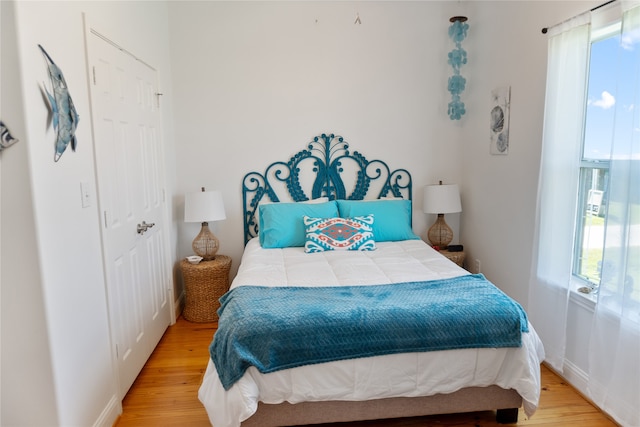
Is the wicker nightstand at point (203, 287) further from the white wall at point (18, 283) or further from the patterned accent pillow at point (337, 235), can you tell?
the white wall at point (18, 283)

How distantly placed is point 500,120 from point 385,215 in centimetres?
111

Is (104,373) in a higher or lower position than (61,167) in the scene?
lower

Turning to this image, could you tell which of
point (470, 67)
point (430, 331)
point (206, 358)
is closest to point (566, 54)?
point (470, 67)

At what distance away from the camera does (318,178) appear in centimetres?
383

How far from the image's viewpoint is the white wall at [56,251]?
160 centimetres

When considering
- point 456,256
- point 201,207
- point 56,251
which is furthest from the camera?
point 456,256

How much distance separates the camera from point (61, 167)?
1.81 meters

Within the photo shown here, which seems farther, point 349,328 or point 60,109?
→ point 349,328

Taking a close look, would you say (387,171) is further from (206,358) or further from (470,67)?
(206,358)

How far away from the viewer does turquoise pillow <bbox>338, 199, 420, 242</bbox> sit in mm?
3514

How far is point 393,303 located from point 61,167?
5.21 feet

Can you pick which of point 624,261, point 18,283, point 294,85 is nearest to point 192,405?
point 18,283

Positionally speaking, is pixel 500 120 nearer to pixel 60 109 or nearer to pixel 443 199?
pixel 443 199

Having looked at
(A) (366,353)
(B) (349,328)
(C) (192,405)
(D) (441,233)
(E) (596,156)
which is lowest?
(C) (192,405)
